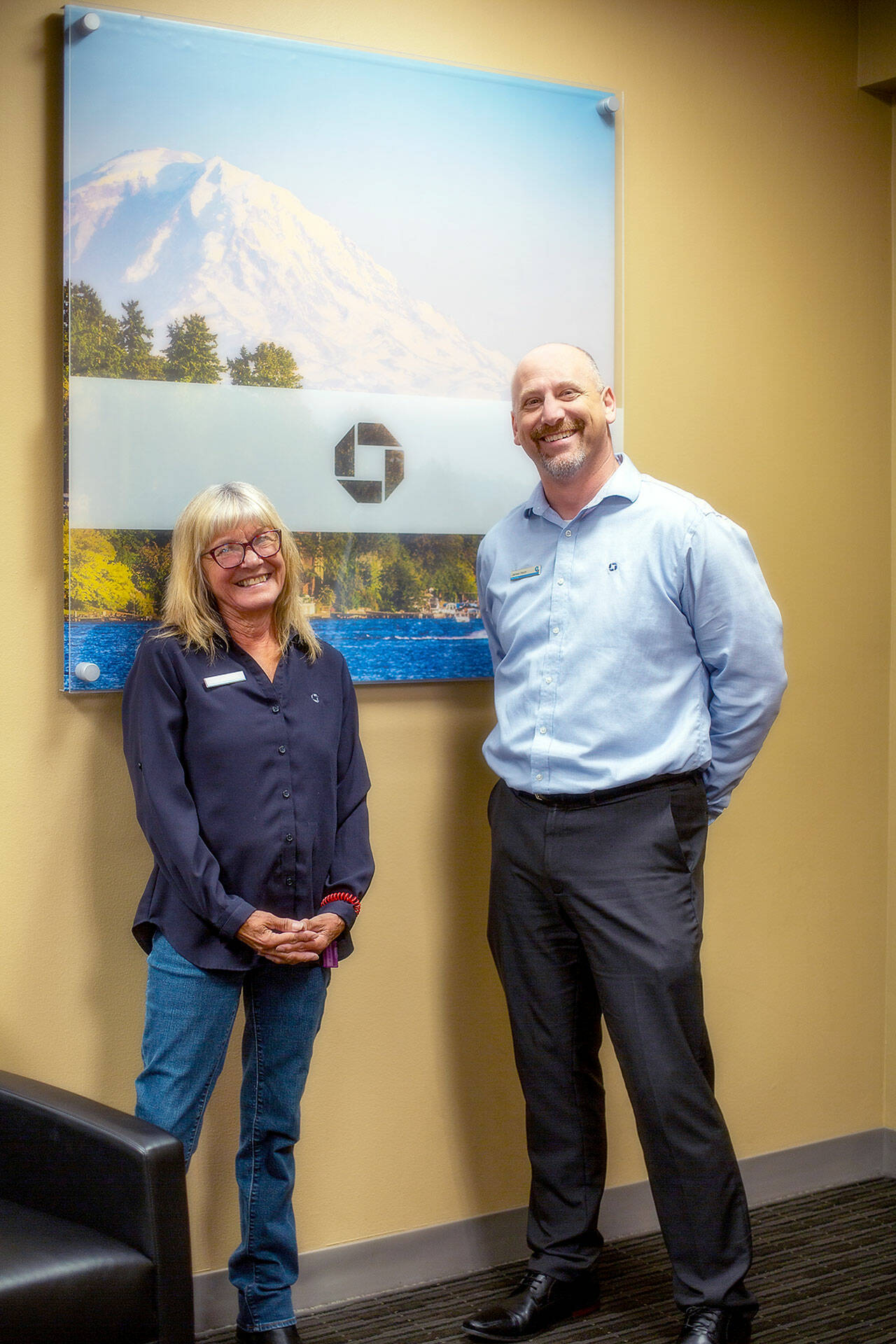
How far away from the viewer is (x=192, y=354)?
242cm

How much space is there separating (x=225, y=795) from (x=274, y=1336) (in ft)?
3.46

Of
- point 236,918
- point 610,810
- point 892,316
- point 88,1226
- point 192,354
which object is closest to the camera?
point 88,1226

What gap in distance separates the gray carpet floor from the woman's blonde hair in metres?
1.44

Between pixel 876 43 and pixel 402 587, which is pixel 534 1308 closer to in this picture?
pixel 402 587

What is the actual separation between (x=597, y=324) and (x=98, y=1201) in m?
2.11


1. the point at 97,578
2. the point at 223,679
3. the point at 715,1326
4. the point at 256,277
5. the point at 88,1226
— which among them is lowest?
the point at 715,1326

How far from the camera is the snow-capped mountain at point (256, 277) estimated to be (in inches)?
91.9

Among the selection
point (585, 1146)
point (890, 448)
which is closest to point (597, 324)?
point (890, 448)

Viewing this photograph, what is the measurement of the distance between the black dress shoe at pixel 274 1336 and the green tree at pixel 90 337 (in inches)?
73.5

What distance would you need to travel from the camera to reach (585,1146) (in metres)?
2.51

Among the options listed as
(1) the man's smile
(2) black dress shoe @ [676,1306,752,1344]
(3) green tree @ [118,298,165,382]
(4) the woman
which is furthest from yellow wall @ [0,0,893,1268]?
(2) black dress shoe @ [676,1306,752,1344]

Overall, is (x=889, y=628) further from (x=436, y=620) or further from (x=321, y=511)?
(x=321, y=511)

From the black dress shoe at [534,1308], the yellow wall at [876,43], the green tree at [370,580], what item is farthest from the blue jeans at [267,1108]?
the yellow wall at [876,43]

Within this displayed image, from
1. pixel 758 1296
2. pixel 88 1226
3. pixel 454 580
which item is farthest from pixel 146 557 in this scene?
pixel 758 1296
